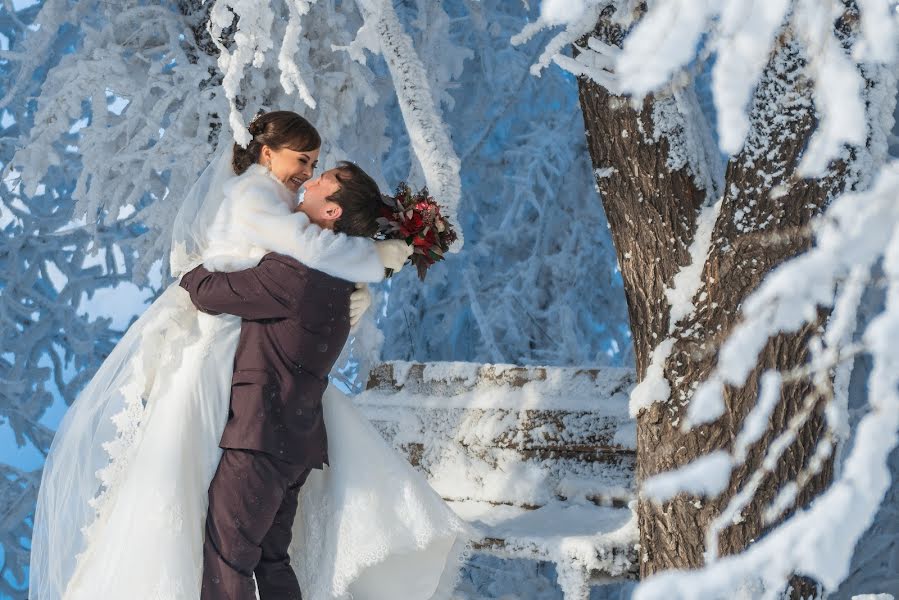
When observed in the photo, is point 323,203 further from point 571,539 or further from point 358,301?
point 571,539

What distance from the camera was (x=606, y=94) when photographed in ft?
9.96

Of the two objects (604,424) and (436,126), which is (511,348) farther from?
(436,126)

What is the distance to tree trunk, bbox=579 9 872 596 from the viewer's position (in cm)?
274

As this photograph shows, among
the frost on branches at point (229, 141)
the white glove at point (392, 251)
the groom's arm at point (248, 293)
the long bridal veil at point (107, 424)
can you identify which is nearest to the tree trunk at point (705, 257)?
the white glove at point (392, 251)

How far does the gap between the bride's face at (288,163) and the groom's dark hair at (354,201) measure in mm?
177

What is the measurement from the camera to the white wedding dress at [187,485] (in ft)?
9.58

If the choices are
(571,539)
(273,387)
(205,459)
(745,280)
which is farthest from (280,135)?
(571,539)

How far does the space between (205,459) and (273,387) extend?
0.93 ft

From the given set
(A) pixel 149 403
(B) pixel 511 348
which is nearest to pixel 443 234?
(A) pixel 149 403

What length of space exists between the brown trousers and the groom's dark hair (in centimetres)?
70

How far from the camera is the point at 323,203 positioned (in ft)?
9.89

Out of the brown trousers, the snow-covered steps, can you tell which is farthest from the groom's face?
the snow-covered steps

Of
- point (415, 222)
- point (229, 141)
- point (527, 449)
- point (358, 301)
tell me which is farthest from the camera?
point (229, 141)

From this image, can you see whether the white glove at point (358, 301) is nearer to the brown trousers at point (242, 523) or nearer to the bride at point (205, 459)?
the bride at point (205, 459)
